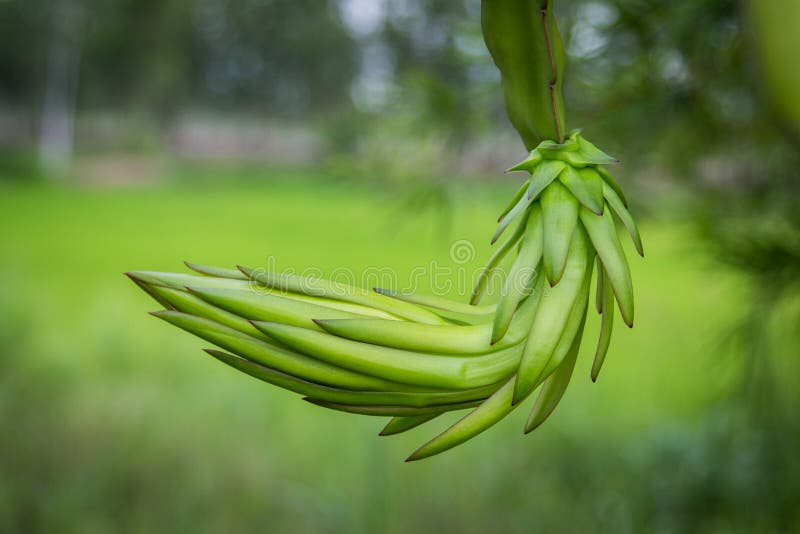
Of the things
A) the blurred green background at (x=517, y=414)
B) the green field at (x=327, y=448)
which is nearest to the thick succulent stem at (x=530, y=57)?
the blurred green background at (x=517, y=414)

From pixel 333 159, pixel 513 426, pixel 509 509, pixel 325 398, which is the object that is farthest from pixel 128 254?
pixel 325 398

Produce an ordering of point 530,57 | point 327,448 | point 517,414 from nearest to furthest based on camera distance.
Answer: point 530,57, point 327,448, point 517,414

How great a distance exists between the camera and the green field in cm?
128

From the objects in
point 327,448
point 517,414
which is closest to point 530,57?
point 327,448

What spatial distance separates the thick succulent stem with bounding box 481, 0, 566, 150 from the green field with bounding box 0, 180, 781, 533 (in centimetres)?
49

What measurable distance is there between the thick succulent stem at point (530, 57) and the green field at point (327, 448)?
1.61ft

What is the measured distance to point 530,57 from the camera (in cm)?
18

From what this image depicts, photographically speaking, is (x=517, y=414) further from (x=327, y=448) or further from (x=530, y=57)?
(x=530, y=57)

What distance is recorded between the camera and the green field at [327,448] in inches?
50.5

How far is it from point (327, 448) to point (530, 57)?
5.28ft

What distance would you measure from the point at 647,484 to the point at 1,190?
8.38m

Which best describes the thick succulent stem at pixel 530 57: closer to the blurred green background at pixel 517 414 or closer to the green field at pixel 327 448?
the blurred green background at pixel 517 414

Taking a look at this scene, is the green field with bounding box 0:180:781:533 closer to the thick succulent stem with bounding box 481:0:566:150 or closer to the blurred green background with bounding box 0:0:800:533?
the blurred green background with bounding box 0:0:800:533

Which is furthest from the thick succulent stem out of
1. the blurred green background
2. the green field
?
the green field
